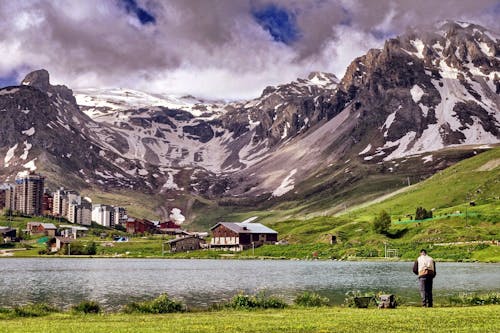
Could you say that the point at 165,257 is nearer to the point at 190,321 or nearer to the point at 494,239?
the point at 494,239

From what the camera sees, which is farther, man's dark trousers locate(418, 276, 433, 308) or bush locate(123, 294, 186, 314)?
man's dark trousers locate(418, 276, 433, 308)

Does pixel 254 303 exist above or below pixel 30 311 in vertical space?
below

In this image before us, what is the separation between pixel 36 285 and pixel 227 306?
41162 mm

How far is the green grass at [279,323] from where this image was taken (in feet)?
95.3

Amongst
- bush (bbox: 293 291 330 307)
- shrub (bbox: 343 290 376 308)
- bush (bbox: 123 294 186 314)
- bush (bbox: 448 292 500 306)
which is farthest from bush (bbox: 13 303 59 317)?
bush (bbox: 448 292 500 306)

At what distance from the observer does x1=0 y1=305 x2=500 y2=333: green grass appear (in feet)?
95.3

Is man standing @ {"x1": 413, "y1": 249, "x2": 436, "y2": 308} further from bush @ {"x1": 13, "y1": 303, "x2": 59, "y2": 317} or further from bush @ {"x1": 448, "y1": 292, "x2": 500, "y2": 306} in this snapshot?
bush @ {"x1": 13, "y1": 303, "x2": 59, "y2": 317}

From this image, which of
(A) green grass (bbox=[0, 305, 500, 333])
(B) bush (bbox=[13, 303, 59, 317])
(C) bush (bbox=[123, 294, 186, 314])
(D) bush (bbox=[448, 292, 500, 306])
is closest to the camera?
(A) green grass (bbox=[0, 305, 500, 333])

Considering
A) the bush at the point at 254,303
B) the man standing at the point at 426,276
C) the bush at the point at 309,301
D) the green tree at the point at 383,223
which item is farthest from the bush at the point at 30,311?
the green tree at the point at 383,223

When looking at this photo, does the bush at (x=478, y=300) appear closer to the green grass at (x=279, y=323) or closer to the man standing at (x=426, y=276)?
the man standing at (x=426, y=276)

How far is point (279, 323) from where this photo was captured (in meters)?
31.8

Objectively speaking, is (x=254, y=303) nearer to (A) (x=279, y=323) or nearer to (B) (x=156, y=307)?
(B) (x=156, y=307)

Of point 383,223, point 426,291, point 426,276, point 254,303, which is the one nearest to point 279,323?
point 254,303

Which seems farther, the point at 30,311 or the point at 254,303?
the point at 254,303
